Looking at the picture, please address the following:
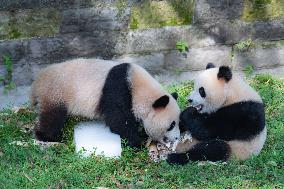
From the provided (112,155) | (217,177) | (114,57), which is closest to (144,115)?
(112,155)

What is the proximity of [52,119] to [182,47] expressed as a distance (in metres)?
2.21

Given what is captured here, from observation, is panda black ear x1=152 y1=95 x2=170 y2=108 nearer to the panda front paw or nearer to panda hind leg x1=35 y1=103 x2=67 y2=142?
the panda front paw

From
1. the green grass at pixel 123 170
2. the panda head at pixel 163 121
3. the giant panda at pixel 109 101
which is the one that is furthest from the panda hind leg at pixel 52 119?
the panda head at pixel 163 121

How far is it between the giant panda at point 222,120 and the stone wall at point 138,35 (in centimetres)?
157

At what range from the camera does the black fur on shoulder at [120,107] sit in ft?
20.9

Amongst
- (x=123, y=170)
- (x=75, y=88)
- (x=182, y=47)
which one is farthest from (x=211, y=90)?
(x=182, y=47)

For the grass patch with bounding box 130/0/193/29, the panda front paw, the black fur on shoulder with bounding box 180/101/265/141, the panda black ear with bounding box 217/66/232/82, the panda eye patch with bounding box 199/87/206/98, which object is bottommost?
the panda front paw

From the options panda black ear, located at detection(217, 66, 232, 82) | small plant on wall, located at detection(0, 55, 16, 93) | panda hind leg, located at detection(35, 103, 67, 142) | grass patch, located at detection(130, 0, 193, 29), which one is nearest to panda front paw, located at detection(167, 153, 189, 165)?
panda black ear, located at detection(217, 66, 232, 82)

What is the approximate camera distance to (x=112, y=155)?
633cm

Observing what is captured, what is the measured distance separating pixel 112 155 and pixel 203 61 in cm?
229

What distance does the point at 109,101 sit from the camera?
21.0ft

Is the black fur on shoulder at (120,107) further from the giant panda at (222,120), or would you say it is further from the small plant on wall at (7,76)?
the small plant on wall at (7,76)

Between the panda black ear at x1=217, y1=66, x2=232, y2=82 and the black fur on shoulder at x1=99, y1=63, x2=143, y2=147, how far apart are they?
97cm

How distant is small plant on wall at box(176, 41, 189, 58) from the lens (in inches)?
309
